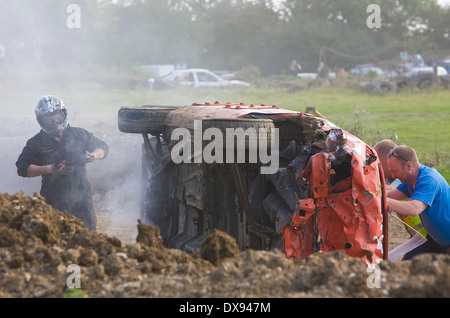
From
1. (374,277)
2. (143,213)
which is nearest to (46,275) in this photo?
(374,277)

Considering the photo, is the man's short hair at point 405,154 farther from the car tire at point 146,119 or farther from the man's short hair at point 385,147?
the car tire at point 146,119

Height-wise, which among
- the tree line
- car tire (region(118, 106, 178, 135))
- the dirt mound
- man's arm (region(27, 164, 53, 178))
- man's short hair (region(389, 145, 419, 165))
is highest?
the tree line

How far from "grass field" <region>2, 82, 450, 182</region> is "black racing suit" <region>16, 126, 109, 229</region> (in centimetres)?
654

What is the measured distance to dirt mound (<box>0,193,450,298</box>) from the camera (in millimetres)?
3760

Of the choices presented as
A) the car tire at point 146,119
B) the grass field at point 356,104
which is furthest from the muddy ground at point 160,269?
the grass field at point 356,104

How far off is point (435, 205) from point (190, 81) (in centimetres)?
2563

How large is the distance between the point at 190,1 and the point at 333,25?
10900 mm

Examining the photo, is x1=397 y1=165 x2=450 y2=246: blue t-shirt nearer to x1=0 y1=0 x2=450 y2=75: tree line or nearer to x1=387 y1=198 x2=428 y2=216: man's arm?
x1=387 y1=198 x2=428 y2=216: man's arm

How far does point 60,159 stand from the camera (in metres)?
7.27

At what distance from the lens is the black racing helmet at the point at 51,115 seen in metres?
7.16

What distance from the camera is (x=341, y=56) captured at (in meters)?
51.8

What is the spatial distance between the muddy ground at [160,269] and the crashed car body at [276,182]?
2.54 feet

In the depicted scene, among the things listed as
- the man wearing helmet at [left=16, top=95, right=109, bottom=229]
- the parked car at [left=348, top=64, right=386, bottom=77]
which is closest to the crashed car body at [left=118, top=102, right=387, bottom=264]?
the man wearing helmet at [left=16, top=95, right=109, bottom=229]
